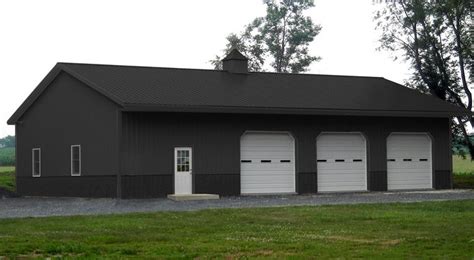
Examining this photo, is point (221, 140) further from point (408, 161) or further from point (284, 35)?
point (284, 35)

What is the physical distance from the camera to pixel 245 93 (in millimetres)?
32719

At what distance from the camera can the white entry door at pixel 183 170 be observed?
30.0 meters

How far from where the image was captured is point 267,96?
3269 centimetres

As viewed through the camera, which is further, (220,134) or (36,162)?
(36,162)

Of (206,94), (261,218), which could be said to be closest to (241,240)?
(261,218)

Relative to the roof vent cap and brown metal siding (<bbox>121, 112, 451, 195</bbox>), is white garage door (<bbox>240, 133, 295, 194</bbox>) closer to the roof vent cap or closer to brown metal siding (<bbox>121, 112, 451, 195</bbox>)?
brown metal siding (<bbox>121, 112, 451, 195</bbox>)

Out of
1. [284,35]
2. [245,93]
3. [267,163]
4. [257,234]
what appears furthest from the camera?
[284,35]

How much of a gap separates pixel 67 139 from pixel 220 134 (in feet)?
21.0

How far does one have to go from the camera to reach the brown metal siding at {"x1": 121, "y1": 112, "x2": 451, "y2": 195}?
29344 millimetres

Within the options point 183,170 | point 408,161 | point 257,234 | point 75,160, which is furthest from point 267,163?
point 257,234

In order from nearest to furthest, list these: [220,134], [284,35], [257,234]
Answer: [257,234] < [220,134] < [284,35]

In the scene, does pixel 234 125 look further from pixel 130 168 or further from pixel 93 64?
pixel 93 64

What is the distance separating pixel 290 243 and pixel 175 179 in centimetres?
1597

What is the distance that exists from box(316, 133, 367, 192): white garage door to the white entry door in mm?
5555
